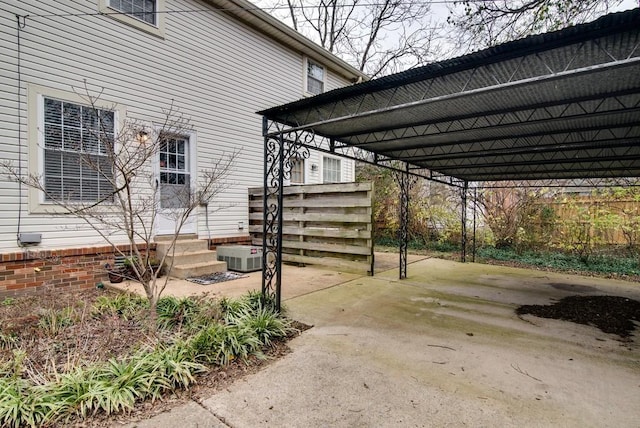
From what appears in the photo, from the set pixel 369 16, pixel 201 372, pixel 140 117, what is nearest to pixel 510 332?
pixel 201 372

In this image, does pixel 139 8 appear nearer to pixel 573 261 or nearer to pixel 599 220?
pixel 599 220

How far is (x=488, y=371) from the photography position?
9.25 feet

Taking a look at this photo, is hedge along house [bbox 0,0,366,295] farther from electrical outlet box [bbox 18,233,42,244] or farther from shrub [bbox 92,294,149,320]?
shrub [bbox 92,294,149,320]

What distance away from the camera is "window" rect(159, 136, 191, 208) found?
6539 mm

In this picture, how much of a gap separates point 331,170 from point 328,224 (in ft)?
14.7

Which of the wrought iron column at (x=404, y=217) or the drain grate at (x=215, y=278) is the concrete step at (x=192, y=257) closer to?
the drain grate at (x=215, y=278)

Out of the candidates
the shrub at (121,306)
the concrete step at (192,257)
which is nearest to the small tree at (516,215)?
the concrete step at (192,257)

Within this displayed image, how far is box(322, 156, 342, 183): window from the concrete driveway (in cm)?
661

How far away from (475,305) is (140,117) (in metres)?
6.96

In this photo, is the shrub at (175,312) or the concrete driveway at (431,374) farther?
the shrub at (175,312)

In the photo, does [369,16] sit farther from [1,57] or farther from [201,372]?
[201,372]

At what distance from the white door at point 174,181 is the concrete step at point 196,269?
3.08ft

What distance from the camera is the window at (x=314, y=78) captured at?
393 inches

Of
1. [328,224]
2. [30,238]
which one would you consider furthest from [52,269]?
[328,224]
